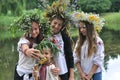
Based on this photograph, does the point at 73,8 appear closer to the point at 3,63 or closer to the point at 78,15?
the point at 78,15

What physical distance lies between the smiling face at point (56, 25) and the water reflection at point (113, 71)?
5.88 meters

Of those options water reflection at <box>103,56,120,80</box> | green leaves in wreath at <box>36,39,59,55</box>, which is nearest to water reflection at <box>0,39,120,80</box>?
water reflection at <box>103,56,120,80</box>

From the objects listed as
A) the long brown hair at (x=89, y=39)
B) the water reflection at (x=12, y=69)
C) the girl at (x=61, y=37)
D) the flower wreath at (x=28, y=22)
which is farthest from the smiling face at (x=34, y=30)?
the water reflection at (x=12, y=69)

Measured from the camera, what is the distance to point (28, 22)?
13.8 feet

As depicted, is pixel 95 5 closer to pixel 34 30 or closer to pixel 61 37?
pixel 61 37

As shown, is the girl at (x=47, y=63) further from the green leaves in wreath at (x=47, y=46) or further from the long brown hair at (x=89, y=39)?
the long brown hair at (x=89, y=39)

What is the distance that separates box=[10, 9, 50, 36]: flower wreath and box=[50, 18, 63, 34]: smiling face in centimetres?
34

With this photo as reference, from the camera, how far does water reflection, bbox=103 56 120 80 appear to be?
10.7 metres

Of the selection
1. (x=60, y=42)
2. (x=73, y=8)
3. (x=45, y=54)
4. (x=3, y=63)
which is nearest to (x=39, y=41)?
(x=45, y=54)

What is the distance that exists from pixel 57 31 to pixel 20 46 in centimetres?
66

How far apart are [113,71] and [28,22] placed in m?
7.86

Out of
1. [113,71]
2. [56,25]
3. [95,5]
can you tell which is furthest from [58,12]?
[95,5]

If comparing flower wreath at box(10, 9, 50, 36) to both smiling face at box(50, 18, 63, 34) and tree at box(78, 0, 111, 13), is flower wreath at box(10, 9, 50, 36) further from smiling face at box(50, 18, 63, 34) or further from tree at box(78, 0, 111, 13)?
tree at box(78, 0, 111, 13)

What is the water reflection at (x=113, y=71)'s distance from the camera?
10.7 meters
